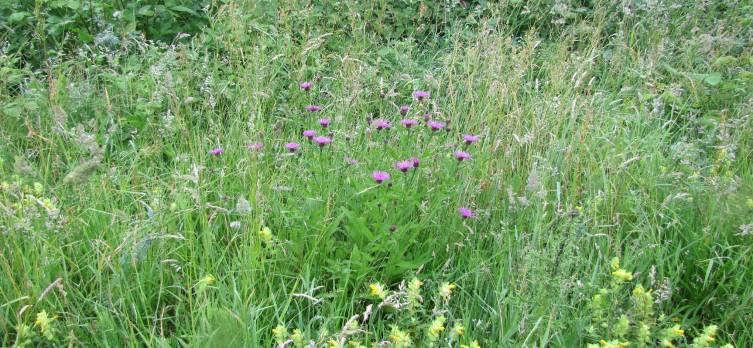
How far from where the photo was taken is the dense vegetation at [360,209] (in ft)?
6.57

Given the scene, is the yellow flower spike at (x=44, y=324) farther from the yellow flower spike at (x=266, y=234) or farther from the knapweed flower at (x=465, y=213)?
the knapweed flower at (x=465, y=213)

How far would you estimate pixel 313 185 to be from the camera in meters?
2.41

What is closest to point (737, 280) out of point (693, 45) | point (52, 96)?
point (693, 45)

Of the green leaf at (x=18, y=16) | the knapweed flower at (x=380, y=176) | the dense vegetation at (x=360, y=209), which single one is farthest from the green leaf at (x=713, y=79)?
the green leaf at (x=18, y=16)

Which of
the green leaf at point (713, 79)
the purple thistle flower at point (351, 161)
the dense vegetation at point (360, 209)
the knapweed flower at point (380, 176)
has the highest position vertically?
the knapweed flower at point (380, 176)

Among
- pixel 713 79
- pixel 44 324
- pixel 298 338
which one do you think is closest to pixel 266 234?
pixel 298 338

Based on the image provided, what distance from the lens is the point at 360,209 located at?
2.36 m

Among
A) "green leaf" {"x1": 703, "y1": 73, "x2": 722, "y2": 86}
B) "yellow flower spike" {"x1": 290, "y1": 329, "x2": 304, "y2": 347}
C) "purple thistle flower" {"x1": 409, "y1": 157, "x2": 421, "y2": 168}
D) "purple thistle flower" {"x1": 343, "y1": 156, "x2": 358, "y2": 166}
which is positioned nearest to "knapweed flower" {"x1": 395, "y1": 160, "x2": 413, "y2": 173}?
"purple thistle flower" {"x1": 409, "y1": 157, "x2": 421, "y2": 168}

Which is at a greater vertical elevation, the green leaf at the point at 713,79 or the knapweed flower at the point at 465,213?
the green leaf at the point at 713,79

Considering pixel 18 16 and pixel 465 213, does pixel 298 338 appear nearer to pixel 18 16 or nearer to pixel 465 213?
pixel 465 213

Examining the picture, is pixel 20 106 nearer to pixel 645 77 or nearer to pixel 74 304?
pixel 74 304

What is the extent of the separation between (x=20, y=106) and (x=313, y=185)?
5.20ft

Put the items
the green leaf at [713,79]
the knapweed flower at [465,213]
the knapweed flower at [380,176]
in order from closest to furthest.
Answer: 1. the knapweed flower at [380,176]
2. the knapweed flower at [465,213]
3. the green leaf at [713,79]

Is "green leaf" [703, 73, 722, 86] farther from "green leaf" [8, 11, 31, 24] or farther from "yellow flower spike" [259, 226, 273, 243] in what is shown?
"green leaf" [8, 11, 31, 24]
